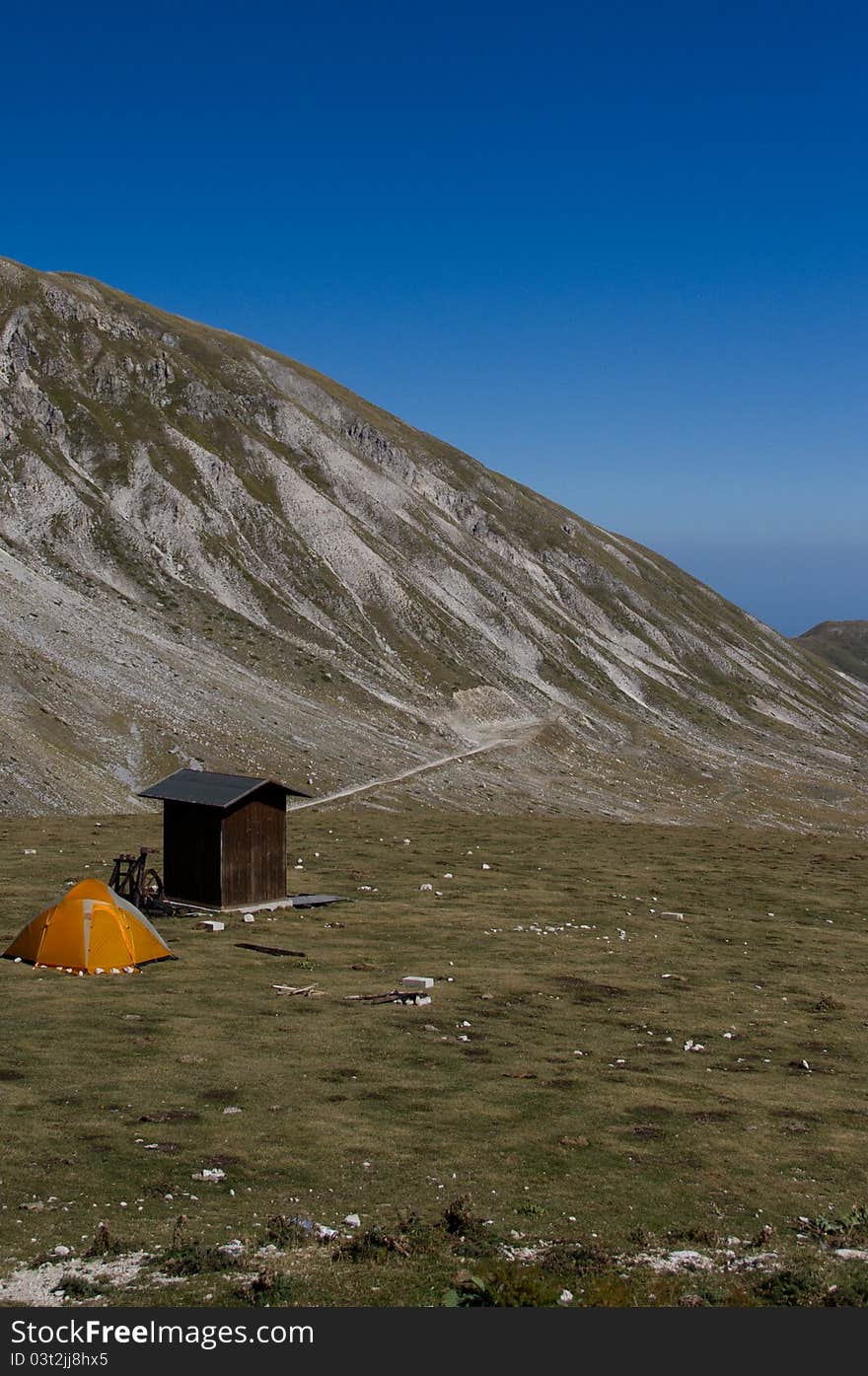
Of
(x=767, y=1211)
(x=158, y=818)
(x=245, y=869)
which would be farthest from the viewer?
(x=158, y=818)

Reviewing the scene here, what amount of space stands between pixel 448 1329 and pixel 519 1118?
10240mm

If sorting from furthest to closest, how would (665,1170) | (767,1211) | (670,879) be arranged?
(670,879), (665,1170), (767,1211)

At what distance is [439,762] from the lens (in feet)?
345

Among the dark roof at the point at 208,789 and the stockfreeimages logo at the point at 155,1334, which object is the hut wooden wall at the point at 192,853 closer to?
the dark roof at the point at 208,789

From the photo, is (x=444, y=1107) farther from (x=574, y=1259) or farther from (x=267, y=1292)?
(x=267, y=1292)

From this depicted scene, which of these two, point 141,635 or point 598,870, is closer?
point 598,870

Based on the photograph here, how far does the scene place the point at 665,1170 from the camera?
798 inches

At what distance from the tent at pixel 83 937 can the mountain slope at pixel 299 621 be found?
130 ft

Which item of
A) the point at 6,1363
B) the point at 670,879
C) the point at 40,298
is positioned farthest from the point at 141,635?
the point at 6,1363

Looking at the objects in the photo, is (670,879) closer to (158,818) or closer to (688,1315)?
(158,818)

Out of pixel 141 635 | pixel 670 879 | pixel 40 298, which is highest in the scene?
pixel 40 298

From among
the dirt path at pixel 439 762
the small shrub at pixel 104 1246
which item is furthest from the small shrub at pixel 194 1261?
the dirt path at pixel 439 762

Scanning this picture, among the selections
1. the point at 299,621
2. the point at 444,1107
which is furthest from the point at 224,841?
the point at 299,621

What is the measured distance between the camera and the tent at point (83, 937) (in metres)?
33.6
